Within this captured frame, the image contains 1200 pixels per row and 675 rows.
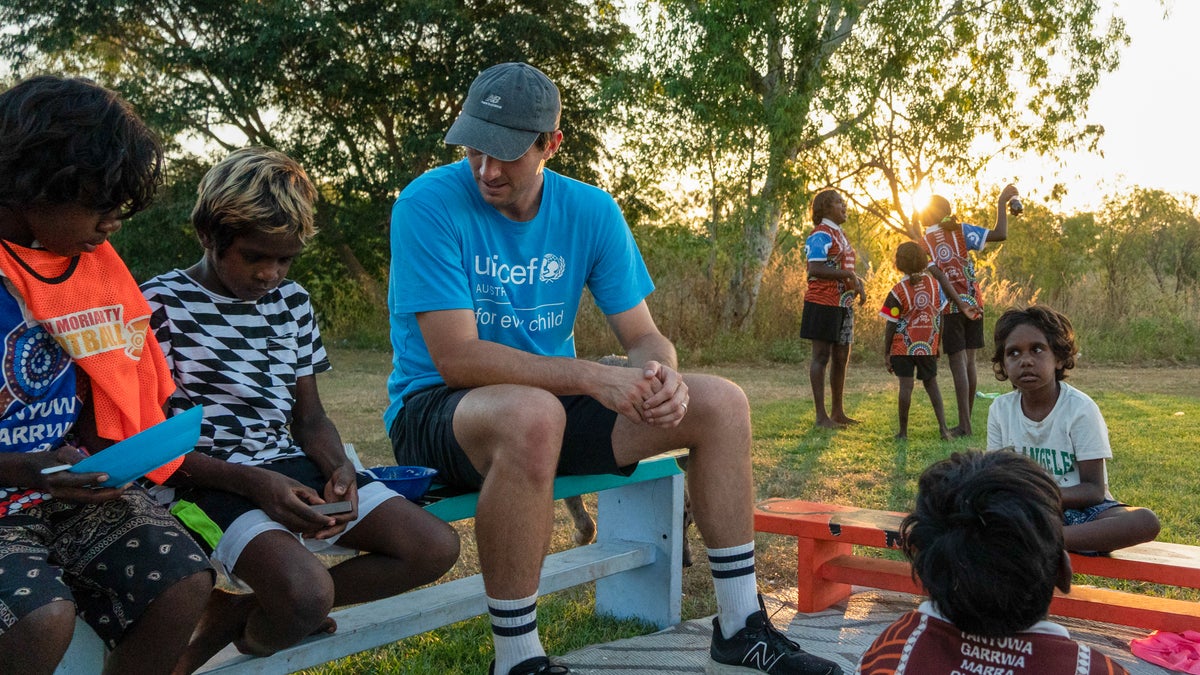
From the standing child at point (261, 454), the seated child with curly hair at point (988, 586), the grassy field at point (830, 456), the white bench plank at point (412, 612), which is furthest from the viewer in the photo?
the grassy field at point (830, 456)

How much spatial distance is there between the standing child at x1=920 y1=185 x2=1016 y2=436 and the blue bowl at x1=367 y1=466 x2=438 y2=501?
17.8 ft

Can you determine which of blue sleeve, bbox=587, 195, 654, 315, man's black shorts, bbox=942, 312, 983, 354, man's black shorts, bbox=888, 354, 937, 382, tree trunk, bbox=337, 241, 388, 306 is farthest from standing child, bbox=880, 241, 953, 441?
tree trunk, bbox=337, 241, 388, 306

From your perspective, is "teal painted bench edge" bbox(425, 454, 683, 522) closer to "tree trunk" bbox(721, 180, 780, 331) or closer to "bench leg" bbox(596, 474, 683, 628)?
"bench leg" bbox(596, 474, 683, 628)

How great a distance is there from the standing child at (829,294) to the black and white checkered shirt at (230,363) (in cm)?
547

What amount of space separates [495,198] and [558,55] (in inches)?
583

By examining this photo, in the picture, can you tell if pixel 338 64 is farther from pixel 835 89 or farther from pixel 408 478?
pixel 408 478

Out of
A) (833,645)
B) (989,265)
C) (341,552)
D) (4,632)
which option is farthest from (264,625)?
(989,265)

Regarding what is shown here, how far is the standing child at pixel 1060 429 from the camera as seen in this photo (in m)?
3.19

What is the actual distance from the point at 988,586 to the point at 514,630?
3.75 feet

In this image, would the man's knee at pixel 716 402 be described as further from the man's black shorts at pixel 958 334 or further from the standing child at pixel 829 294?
the man's black shorts at pixel 958 334

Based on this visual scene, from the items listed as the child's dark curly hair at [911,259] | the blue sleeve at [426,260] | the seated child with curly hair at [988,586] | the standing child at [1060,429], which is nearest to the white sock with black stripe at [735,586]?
the seated child with curly hair at [988,586]

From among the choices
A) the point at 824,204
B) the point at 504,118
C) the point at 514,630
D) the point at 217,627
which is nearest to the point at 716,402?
the point at 514,630

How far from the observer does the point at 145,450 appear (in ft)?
6.26

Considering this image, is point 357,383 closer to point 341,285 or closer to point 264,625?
point 341,285
